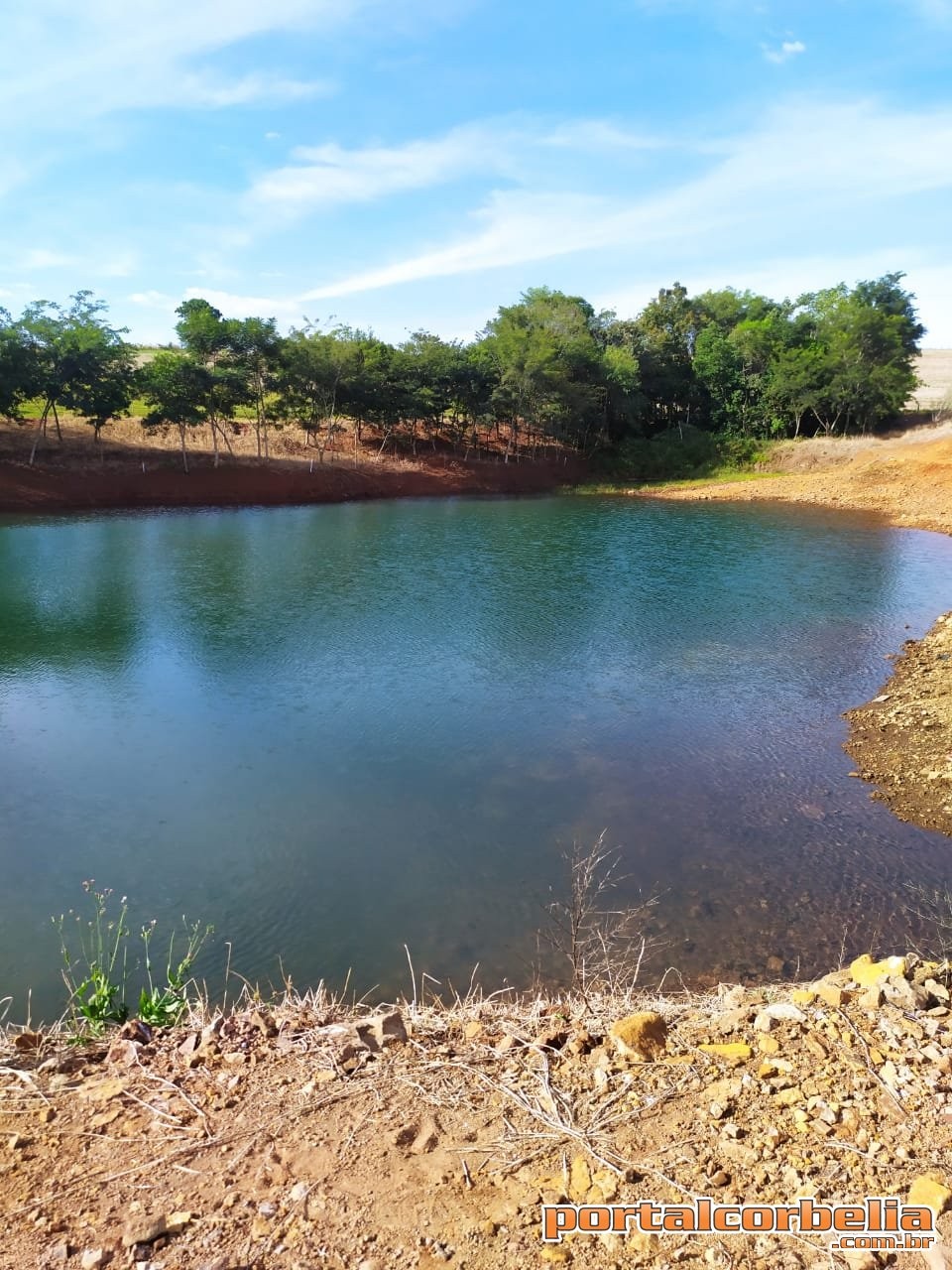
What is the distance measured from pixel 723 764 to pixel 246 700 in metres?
7.31

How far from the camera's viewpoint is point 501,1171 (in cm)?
343

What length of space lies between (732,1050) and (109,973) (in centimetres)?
487

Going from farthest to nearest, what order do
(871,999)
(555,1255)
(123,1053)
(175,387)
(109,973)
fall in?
(175,387)
(109,973)
(871,999)
(123,1053)
(555,1255)

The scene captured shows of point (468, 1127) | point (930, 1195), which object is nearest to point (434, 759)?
point (468, 1127)

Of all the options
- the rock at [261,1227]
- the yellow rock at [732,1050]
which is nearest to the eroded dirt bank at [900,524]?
the yellow rock at [732,1050]

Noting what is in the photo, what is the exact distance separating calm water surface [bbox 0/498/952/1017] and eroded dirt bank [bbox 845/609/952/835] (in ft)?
1.15

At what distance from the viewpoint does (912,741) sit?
11227 mm

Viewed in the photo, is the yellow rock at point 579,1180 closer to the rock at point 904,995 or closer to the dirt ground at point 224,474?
the rock at point 904,995

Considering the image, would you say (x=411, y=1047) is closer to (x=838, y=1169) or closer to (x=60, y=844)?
(x=838, y=1169)

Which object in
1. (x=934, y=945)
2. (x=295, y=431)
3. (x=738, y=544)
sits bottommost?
(x=934, y=945)

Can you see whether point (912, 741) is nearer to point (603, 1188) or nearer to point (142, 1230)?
point (603, 1188)

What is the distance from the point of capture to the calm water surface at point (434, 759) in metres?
7.42

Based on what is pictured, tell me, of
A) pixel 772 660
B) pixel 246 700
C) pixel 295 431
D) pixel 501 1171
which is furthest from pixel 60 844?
pixel 295 431

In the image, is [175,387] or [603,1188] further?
[175,387]
